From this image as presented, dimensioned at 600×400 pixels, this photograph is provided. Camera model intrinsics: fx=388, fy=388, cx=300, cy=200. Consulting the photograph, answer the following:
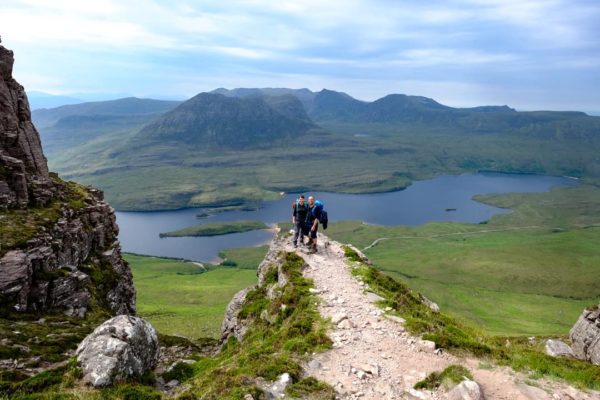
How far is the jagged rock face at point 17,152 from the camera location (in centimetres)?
4322

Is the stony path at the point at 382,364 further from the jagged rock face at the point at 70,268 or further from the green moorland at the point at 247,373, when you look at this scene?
the jagged rock face at the point at 70,268

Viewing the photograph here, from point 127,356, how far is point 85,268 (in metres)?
30.1

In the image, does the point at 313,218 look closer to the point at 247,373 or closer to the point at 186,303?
the point at 247,373

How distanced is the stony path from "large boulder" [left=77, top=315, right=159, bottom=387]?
9.99 meters

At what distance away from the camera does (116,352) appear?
20906 mm

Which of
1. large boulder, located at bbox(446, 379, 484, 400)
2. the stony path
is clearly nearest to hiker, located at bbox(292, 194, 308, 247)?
the stony path

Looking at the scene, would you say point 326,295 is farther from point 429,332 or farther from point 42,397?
point 42,397

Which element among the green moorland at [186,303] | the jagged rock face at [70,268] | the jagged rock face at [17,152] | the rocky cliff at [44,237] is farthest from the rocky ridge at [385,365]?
the green moorland at [186,303]

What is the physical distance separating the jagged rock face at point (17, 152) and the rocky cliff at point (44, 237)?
9 centimetres

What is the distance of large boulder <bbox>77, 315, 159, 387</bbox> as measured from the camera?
19797 millimetres

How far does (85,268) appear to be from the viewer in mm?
46719

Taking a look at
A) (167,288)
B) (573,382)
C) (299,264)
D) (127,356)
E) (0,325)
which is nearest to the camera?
(573,382)

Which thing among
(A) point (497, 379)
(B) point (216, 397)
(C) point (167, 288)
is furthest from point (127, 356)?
(C) point (167, 288)

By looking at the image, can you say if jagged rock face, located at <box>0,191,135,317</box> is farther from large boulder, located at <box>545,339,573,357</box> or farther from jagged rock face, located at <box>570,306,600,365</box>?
jagged rock face, located at <box>570,306,600,365</box>
